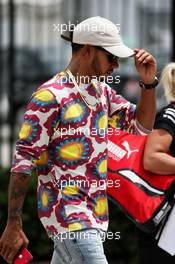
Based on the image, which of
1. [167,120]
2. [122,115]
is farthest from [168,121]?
[122,115]

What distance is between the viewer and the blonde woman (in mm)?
4285

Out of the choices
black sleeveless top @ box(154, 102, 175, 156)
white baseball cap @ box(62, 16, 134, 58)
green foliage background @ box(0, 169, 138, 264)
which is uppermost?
white baseball cap @ box(62, 16, 134, 58)

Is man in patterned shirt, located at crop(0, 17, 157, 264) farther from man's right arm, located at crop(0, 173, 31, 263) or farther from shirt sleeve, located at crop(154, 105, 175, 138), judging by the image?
shirt sleeve, located at crop(154, 105, 175, 138)

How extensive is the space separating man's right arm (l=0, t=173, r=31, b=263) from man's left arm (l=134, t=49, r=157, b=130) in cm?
72

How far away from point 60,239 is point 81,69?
76cm

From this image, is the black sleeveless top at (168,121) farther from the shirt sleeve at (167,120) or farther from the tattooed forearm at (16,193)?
the tattooed forearm at (16,193)

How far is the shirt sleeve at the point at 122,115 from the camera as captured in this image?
411 centimetres

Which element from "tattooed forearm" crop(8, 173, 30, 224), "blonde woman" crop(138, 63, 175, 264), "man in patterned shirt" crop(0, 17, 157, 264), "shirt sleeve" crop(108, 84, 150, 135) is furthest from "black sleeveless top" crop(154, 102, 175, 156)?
"tattooed forearm" crop(8, 173, 30, 224)

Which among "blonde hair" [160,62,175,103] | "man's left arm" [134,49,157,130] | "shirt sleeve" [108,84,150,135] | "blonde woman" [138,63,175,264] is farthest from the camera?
"blonde hair" [160,62,175,103]

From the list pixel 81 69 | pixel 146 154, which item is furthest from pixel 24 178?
pixel 146 154

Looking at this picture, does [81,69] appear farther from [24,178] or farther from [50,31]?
[50,31]

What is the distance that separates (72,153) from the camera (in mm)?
3773

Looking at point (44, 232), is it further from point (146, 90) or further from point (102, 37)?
point (102, 37)

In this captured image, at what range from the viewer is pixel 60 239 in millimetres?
3777
